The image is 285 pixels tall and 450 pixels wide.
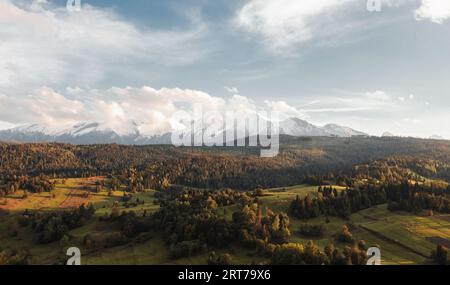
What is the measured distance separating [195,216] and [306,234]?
47381 mm

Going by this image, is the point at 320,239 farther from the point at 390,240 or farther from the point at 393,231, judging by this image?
the point at 393,231

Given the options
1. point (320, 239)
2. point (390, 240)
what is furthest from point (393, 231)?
point (320, 239)

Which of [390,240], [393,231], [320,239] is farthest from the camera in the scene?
[393,231]

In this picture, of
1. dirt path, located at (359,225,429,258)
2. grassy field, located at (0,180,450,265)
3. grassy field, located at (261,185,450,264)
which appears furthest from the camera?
grassy field, located at (0,180,450,265)

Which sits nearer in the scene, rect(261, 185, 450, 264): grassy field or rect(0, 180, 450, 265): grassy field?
rect(261, 185, 450, 264): grassy field

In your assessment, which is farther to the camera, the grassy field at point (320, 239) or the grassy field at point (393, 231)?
the grassy field at point (320, 239)

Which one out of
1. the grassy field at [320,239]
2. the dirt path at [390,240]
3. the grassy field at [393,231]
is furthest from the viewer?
the grassy field at [320,239]

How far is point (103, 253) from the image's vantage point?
141375 millimetres

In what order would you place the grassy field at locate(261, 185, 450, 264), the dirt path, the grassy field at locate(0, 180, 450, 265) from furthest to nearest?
1. the grassy field at locate(0, 180, 450, 265)
2. the dirt path
3. the grassy field at locate(261, 185, 450, 264)

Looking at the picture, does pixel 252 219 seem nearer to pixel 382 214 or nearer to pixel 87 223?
pixel 382 214

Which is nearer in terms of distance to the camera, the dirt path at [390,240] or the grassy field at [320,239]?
the dirt path at [390,240]

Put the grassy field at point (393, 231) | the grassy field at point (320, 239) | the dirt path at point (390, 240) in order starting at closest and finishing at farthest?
1. the grassy field at point (393, 231)
2. the dirt path at point (390, 240)
3. the grassy field at point (320, 239)
